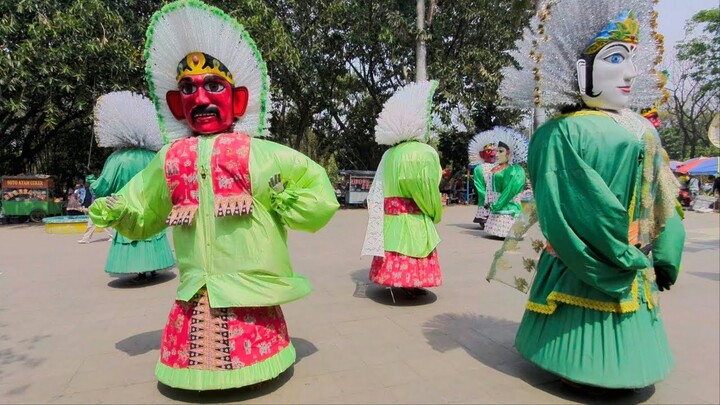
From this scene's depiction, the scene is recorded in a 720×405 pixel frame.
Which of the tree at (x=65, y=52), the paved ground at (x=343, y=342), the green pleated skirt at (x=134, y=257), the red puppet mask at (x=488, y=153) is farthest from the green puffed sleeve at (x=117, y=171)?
the red puppet mask at (x=488, y=153)

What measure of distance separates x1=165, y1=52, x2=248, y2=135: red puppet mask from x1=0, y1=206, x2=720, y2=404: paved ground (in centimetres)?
168

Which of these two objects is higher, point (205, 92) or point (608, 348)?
point (205, 92)

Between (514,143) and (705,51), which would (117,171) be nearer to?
(514,143)

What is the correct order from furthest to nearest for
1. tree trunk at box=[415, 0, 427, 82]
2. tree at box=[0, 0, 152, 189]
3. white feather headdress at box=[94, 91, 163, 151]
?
tree trunk at box=[415, 0, 427, 82] < tree at box=[0, 0, 152, 189] < white feather headdress at box=[94, 91, 163, 151]

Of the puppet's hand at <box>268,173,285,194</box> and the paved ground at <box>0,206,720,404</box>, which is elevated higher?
the puppet's hand at <box>268,173,285,194</box>

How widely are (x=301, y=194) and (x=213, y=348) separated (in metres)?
1.04

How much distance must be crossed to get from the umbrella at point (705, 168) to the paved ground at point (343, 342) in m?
17.5

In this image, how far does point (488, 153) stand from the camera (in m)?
12.0

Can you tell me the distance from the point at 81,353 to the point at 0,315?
179 centimetres

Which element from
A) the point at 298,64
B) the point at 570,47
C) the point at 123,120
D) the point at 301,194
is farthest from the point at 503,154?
the point at 301,194

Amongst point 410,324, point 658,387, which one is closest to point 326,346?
point 410,324

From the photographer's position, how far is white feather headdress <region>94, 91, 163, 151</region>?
218 inches

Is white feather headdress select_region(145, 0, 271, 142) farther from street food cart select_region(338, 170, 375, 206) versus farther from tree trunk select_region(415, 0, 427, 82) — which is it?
street food cart select_region(338, 170, 375, 206)

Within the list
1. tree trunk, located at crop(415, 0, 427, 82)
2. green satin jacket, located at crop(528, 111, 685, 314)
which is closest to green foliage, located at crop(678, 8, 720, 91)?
tree trunk, located at crop(415, 0, 427, 82)
